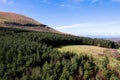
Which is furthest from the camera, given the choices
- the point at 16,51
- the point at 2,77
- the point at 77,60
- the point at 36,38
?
the point at 36,38

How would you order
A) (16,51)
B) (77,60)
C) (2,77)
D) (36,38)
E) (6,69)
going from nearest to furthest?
(2,77) → (6,69) → (77,60) → (16,51) → (36,38)

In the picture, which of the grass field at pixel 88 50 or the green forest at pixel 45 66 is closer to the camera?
the green forest at pixel 45 66

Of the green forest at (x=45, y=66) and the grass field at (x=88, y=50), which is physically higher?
the grass field at (x=88, y=50)

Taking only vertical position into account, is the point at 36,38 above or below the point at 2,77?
above

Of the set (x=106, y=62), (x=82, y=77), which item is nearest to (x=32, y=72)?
(x=82, y=77)

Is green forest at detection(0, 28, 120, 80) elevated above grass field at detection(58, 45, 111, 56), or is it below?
below

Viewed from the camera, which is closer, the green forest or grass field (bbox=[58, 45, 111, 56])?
the green forest

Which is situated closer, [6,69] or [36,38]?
[6,69]

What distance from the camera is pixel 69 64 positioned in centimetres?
9069

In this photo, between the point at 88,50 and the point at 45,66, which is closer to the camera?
the point at 45,66

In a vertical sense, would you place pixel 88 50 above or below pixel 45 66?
above

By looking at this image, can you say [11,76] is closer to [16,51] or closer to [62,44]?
[16,51]

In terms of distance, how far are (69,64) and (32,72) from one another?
15776 mm

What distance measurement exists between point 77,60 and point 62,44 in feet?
203
